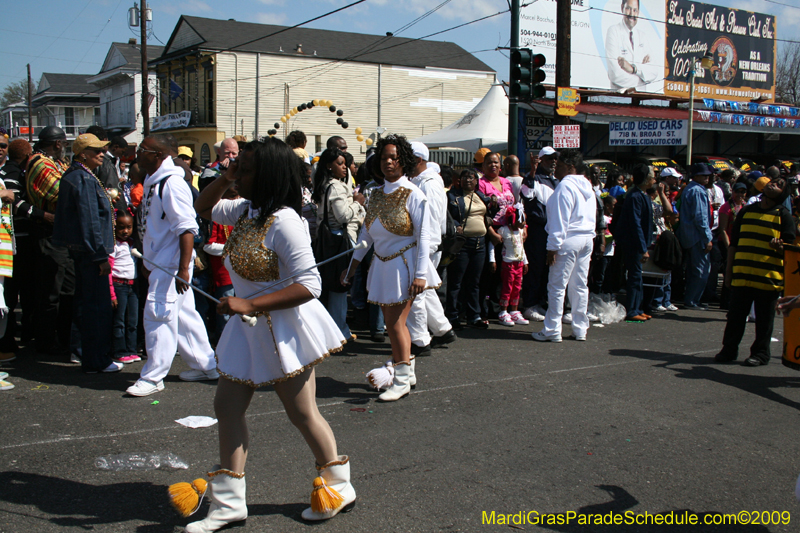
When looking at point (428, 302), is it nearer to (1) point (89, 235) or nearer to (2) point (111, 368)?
(2) point (111, 368)

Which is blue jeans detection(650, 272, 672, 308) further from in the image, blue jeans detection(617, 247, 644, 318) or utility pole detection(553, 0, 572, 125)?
utility pole detection(553, 0, 572, 125)

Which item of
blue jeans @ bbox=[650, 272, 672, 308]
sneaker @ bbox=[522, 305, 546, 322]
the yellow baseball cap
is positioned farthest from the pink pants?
the yellow baseball cap

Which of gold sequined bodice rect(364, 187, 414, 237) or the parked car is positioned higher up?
the parked car

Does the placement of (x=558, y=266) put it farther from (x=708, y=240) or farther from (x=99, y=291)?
(x=99, y=291)

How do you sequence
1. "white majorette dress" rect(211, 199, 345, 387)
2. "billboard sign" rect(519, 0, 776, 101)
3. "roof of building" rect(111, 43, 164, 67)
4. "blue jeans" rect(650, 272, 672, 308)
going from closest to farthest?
"white majorette dress" rect(211, 199, 345, 387), "blue jeans" rect(650, 272, 672, 308), "billboard sign" rect(519, 0, 776, 101), "roof of building" rect(111, 43, 164, 67)

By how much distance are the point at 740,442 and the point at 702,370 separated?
6.33 ft

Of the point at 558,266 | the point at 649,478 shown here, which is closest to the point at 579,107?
the point at 558,266

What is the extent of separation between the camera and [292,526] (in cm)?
319

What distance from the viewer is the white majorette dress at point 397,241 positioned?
509cm

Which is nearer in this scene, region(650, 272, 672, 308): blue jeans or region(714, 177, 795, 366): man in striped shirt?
region(714, 177, 795, 366): man in striped shirt

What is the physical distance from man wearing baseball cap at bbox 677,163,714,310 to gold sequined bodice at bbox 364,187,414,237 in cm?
571

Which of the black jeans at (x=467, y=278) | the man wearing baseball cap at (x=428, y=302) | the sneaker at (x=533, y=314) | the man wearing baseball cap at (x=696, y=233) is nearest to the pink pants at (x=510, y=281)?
the sneaker at (x=533, y=314)

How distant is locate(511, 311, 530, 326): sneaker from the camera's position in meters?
8.37

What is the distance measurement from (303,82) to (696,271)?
33.7 metres
